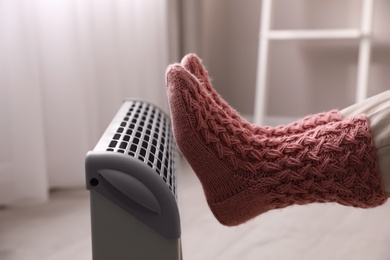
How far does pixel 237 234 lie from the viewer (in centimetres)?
110

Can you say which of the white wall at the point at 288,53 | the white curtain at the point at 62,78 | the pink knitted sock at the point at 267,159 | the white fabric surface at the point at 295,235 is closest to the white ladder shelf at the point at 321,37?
the white wall at the point at 288,53

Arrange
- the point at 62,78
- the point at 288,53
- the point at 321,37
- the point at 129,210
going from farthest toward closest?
the point at 288,53
the point at 321,37
the point at 62,78
the point at 129,210

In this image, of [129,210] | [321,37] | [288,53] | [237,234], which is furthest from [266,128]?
[288,53]

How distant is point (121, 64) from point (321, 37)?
2.21 ft

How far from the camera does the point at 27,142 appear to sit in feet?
4.15

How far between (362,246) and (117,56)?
2.76 feet

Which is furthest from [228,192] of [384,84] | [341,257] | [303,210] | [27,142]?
[384,84]

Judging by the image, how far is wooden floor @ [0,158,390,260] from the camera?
3.29 feet

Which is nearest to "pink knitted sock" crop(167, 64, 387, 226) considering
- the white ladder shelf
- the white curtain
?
the white curtain

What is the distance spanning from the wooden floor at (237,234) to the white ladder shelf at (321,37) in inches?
21.0

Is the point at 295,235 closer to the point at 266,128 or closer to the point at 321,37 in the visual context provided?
the point at 266,128

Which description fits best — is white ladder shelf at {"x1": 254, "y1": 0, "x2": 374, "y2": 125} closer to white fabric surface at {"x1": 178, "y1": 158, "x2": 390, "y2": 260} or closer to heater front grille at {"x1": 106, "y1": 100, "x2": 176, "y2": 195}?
white fabric surface at {"x1": 178, "y1": 158, "x2": 390, "y2": 260}

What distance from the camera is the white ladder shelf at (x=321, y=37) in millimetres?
1660

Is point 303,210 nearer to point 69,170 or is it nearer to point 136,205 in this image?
point 69,170
